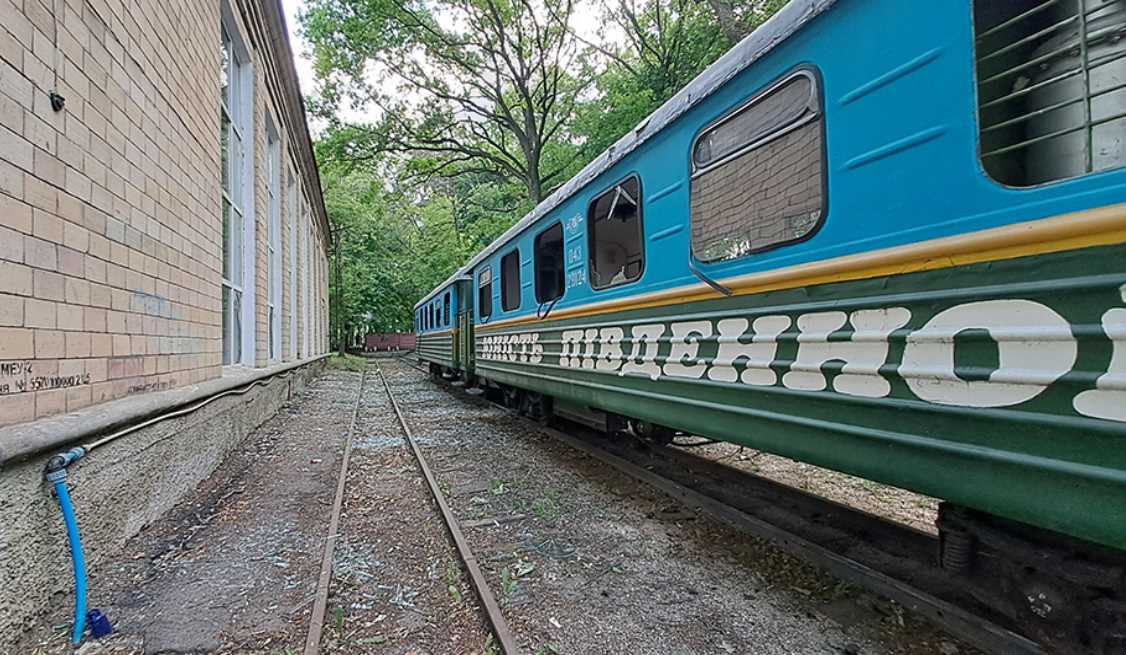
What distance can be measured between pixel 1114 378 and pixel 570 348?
404cm

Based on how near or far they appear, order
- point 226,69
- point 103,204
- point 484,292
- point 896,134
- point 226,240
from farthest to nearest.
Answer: point 484,292 → point 226,69 → point 226,240 → point 103,204 → point 896,134

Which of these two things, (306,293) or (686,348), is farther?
(306,293)

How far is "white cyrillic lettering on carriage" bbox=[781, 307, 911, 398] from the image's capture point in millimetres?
2027

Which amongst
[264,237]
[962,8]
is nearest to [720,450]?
[962,8]

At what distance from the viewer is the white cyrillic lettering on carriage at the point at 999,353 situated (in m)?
1.52

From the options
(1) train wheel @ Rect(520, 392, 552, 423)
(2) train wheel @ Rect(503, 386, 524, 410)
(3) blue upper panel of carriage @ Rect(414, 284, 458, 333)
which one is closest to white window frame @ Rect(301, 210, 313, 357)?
(3) blue upper panel of carriage @ Rect(414, 284, 458, 333)

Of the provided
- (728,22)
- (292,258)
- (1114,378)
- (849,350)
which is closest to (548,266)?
(849,350)

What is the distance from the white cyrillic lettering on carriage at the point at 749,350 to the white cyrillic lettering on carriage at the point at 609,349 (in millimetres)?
1187

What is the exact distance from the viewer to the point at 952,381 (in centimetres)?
178

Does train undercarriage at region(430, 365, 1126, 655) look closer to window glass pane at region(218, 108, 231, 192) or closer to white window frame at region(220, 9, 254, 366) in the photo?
white window frame at region(220, 9, 254, 366)

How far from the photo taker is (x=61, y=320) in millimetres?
2764

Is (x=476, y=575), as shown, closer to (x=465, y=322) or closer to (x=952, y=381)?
(x=952, y=381)

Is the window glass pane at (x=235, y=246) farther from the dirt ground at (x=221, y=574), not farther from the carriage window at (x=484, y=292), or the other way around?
the carriage window at (x=484, y=292)

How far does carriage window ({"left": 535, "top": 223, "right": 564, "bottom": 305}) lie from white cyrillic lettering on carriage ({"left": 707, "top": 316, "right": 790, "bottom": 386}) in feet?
10.2
